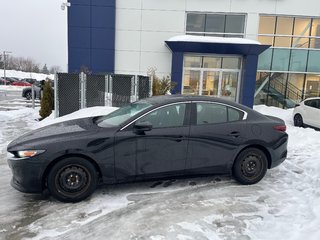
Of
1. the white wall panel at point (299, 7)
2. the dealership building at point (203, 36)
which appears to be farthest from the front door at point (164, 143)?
the white wall panel at point (299, 7)

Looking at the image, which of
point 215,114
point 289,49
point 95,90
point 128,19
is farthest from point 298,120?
point 128,19

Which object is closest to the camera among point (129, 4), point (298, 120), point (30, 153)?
point (30, 153)

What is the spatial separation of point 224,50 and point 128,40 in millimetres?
5609

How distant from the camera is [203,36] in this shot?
16141mm

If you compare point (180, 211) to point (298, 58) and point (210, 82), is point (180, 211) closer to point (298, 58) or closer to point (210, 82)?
point (210, 82)

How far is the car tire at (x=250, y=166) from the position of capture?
195 inches

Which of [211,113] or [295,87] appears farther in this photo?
[295,87]

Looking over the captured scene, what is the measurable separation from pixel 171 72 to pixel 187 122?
11.9 metres

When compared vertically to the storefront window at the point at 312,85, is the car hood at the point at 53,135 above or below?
below

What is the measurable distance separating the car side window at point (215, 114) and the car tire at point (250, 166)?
0.64m

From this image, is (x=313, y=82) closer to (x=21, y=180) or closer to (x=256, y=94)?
(x=256, y=94)

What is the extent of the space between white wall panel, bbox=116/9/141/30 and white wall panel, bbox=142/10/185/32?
0.35 metres

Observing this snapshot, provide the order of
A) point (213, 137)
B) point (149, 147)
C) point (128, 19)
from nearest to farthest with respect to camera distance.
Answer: point (149, 147), point (213, 137), point (128, 19)

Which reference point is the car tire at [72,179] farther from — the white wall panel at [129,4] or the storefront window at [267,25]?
the storefront window at [267,25]
